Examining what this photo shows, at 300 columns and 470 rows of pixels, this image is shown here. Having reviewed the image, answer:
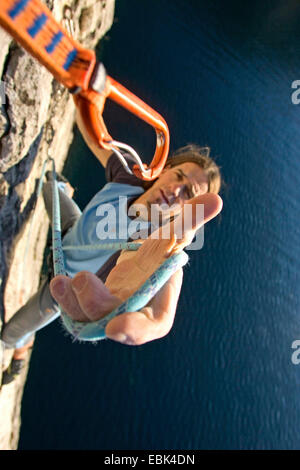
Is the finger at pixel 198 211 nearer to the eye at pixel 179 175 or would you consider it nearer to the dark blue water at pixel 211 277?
the eye at pixel 179 175

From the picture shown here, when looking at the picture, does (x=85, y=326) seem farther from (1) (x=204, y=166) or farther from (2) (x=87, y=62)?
(1) (x=204, y=166)

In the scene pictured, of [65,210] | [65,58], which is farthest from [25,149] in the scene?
[65,58]

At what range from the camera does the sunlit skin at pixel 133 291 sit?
0.25 metres

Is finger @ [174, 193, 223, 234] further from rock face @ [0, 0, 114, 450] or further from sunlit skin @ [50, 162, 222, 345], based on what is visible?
rock face @ [0, 0, 114, 450]

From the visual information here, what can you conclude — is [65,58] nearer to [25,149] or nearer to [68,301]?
[68,301]

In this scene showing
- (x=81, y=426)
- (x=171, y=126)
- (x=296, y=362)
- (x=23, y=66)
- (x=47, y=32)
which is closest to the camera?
(x=47, y=32)

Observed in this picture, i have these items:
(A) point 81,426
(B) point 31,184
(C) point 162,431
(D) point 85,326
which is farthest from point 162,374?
(D) point 85,326

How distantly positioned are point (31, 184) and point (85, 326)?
755 millimetres

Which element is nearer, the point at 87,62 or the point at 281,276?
the point at 87,62

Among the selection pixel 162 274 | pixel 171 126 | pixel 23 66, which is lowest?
pixel 162 274

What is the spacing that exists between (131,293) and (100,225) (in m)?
0.41

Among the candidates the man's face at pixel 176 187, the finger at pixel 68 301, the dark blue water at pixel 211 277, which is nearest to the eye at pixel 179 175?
the man's face at pixel 176 187

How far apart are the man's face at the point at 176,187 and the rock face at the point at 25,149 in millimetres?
304
